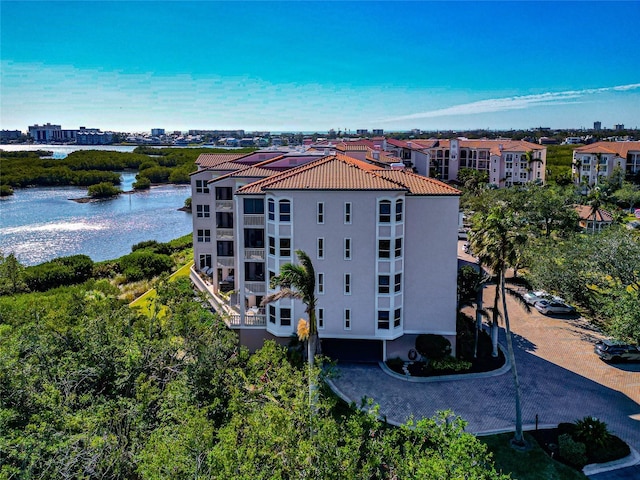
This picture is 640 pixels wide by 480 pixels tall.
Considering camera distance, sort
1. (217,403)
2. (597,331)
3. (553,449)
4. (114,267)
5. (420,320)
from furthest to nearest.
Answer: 1. (114,267)
2. (597,331)
3. (420,320)
4. (553,449)
5. (217,403)

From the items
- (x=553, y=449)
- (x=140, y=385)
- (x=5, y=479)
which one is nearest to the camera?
(x=5, y=479)

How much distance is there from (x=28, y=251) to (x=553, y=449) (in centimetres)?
7380

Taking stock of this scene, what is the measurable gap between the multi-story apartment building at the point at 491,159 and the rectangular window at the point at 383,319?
236 feet

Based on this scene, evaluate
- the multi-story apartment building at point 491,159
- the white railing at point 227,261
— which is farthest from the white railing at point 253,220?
the multi-story apartment building at point 491,159

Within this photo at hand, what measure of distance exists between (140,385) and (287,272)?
273 inches

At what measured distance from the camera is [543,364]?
94.2 ft

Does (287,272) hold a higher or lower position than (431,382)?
higher

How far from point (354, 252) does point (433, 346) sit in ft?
23.1

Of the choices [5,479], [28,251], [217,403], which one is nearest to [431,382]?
[217,403]

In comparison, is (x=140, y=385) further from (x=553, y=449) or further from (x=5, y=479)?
(x=553, y=449)

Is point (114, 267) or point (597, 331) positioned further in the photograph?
point (114, 267)

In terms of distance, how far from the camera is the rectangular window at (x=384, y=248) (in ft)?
88.1

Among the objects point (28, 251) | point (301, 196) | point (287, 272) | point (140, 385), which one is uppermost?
point (301, 196)

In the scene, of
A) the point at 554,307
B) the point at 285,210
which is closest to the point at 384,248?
the point at 285,210
